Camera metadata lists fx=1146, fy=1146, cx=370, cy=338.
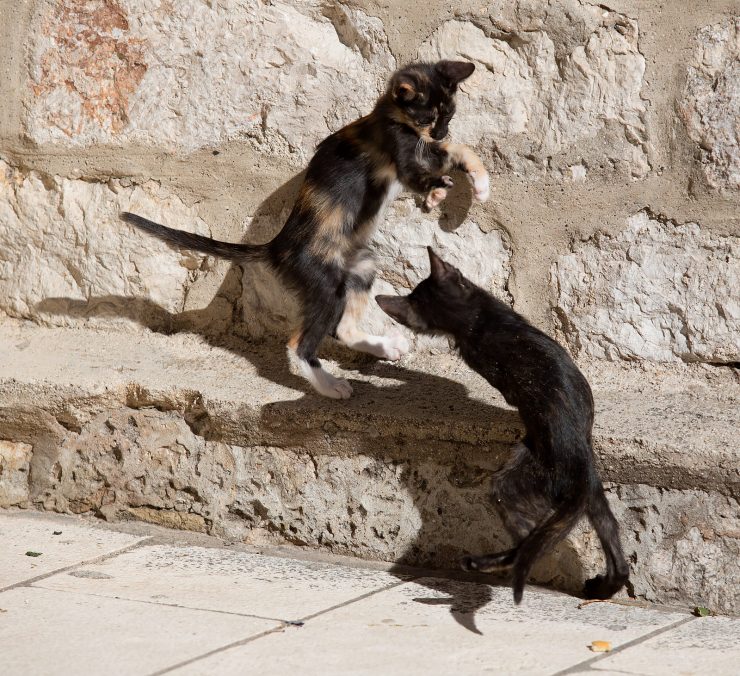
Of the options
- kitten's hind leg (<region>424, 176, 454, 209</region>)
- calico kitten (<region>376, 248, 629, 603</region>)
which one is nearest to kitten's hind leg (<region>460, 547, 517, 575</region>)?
calico kitten (<region>376, 248, 629, 603</region>)

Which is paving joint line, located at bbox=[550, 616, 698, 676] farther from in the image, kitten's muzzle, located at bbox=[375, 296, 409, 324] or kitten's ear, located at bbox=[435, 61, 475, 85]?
kitten's ear, located at bbox=[435, 61, 475, 85]

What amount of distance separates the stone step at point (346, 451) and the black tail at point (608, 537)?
99 mm

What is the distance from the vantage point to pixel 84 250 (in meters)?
4.36

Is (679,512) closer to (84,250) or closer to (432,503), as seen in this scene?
(432,503)

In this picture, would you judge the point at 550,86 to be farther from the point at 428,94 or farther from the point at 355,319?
the point at 355,319

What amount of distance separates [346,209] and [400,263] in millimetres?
299

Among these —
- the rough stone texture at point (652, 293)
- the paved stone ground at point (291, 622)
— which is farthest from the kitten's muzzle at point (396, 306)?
the paved stone ground at point (291, 622)

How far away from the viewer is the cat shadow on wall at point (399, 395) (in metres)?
3.47

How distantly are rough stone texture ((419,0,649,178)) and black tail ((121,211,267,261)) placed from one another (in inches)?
31.7

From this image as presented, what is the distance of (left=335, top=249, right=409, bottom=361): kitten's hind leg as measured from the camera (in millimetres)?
3957

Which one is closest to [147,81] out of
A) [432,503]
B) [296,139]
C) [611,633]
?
[296,139]

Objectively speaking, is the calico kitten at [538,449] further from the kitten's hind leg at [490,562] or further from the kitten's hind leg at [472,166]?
the kitten's hind leg at [472,166]

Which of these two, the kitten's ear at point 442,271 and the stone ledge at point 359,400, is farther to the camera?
the kitten's ear at point 442,271

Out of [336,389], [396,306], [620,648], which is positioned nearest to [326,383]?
[336,389]
